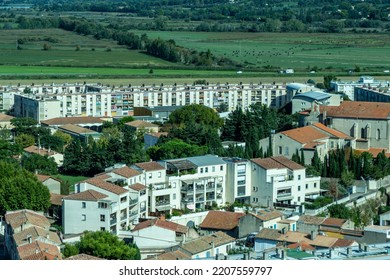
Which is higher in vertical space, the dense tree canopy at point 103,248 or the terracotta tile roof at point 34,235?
the dense tree canopy at point 103,248

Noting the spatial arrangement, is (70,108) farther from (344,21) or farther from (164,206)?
(344,21)

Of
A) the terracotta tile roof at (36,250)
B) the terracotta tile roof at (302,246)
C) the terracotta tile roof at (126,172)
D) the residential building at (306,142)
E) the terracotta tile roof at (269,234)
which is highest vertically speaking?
the terracotta tile roof at (36,250)

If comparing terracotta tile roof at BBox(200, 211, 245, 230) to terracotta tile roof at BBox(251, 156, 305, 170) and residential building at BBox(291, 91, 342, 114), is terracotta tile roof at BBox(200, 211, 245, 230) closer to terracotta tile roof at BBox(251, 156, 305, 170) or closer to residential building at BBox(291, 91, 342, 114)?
terracotta tile roof at BBox(251, 156, 305, 170)

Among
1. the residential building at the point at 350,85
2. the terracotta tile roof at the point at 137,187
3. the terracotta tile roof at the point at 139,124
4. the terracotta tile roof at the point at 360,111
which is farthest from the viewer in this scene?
the residential building at the point at 350,85

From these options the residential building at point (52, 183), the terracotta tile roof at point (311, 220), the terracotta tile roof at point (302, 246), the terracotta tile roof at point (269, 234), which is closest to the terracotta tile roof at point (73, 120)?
the residential building at point (52, 183)

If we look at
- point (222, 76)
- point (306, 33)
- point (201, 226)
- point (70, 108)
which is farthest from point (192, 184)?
point (306, 33)

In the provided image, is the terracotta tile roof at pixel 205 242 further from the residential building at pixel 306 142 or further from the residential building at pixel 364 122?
the residential building at pixel 364 122
